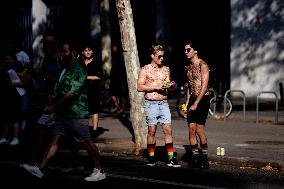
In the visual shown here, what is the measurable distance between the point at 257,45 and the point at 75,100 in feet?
52.9

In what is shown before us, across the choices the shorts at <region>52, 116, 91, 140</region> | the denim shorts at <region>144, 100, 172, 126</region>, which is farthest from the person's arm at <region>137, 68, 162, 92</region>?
the shorts at <region>52, 116, 91, 140</region>

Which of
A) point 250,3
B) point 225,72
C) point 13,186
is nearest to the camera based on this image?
point 13,186

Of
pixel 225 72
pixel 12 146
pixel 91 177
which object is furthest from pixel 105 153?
pixel 225 72

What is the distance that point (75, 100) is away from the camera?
8750 millimetres

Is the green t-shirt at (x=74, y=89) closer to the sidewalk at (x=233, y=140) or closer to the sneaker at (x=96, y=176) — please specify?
the sneaker at (x=96, y=176)

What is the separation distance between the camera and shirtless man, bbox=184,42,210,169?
31.9 ft

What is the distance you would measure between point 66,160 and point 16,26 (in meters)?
23.3

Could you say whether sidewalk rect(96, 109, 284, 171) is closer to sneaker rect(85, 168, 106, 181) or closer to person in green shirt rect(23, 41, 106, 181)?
sneaker rect(85, 168, 106, 181)

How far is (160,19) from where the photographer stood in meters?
28.4

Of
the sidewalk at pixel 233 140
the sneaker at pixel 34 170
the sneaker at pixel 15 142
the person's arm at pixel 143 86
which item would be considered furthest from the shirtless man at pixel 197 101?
the sneaker at pixel 15 142

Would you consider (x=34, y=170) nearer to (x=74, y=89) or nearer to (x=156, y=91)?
(x=74, y=89)

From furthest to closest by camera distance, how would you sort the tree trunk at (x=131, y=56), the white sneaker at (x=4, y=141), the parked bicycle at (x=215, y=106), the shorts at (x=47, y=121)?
the parked bicycle at (x=215, y=106) → the white sneaker at (x=4, y=141) → the tree trunk at (x=131, y=56) → the shorts at (x=47, y=121)

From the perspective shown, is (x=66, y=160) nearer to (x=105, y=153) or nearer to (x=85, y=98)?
(x=105, y=153)

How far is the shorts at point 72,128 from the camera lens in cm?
877
